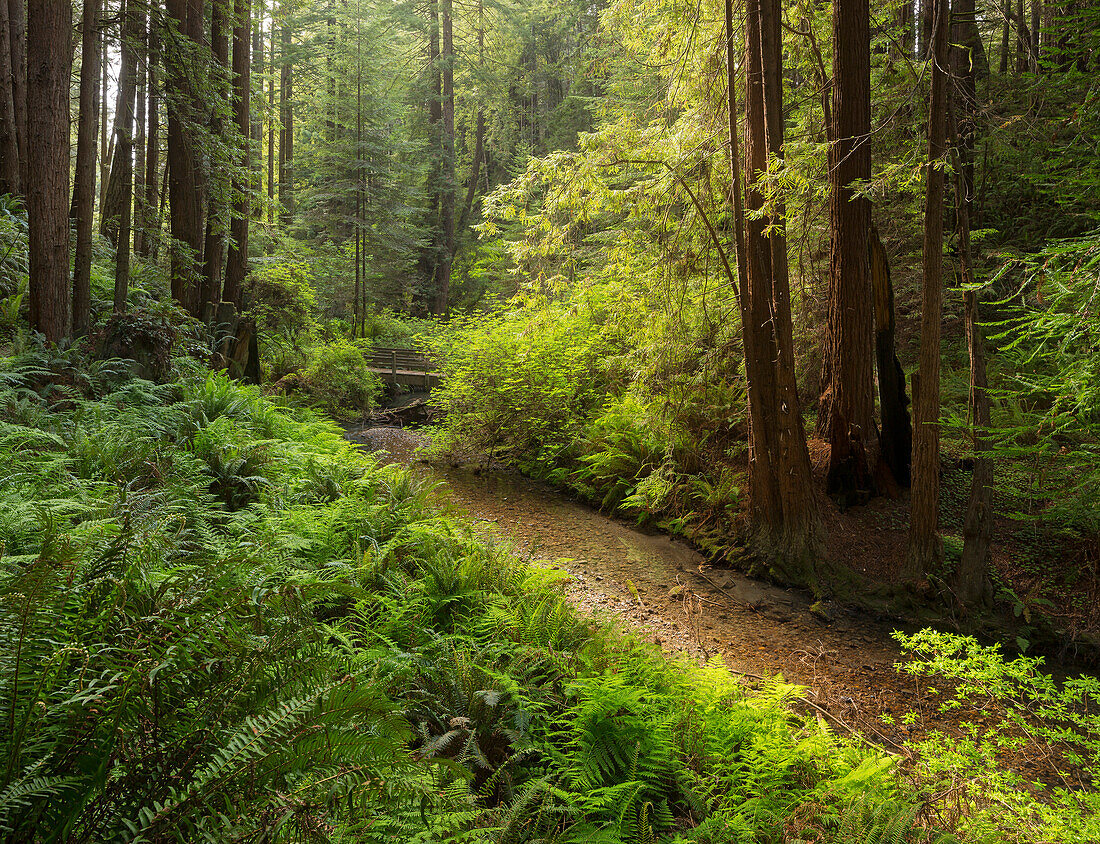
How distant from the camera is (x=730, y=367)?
895 cm

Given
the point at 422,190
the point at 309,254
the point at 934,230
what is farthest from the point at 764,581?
the point at 422,190

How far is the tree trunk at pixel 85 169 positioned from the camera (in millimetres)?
6988

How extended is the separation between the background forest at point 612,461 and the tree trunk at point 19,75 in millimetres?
99

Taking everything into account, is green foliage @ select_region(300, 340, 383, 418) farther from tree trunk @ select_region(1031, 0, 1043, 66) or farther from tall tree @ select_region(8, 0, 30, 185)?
tree trunk @ select_region(1031, 0, 1043, 66)

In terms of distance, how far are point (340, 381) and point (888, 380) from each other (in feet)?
42.8

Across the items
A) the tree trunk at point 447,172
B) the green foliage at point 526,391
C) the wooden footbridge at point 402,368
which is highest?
the tree trunk at point 447,172

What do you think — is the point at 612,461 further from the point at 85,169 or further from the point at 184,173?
the point at 184,173

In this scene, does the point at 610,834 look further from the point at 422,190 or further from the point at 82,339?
the point at 422,190

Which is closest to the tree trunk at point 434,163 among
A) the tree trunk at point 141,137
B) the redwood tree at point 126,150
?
the tree trunk at point 141,137

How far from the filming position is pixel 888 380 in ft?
24.1

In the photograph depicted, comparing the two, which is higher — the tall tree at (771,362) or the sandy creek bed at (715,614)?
the tall tree at (771,362)

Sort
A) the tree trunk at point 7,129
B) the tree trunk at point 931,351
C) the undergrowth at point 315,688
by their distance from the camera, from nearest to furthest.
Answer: the undergrowth at point 315,688
the tree trunk at point 931,351
the tree trunk at point 7,129

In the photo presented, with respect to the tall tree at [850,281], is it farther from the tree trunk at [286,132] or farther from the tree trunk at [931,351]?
the tree trunk at [286,132]

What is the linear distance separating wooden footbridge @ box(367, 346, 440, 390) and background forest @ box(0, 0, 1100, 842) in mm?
4165
